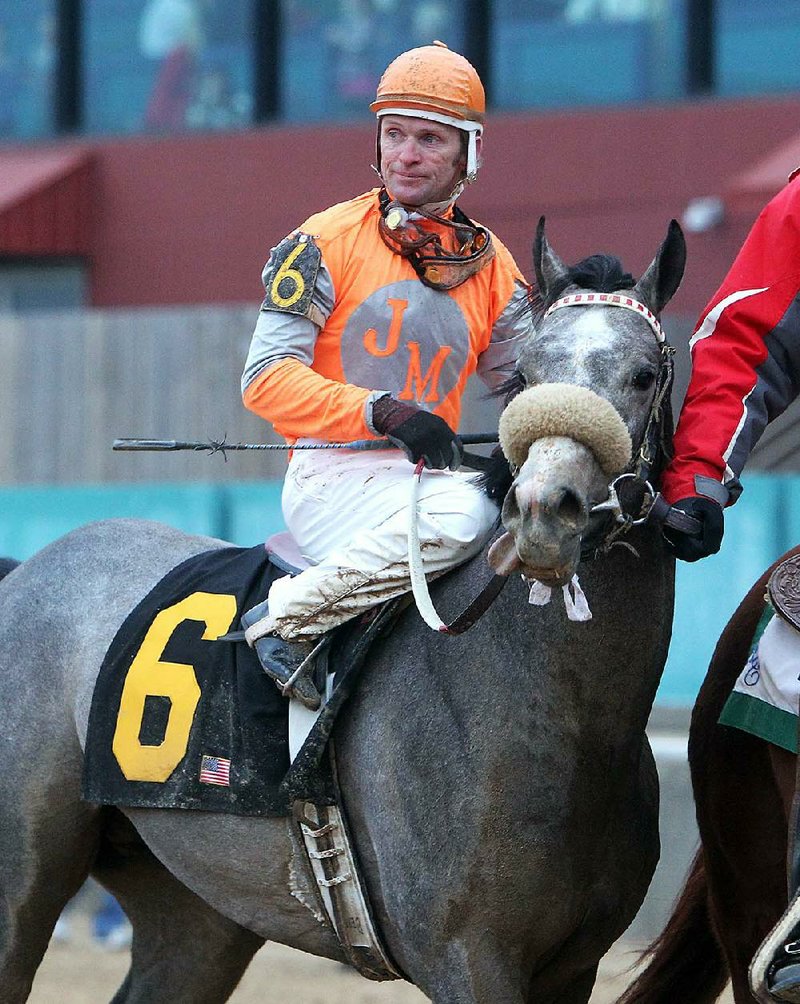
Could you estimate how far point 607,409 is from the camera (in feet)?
10.7

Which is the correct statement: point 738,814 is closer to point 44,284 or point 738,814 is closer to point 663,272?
point 663,272

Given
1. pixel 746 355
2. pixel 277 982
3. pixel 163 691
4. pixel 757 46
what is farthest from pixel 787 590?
pixel 757 46

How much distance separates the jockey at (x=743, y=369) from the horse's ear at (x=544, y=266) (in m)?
0.37

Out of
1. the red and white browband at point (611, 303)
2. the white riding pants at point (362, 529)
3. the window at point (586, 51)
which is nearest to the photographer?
the red and white browband at point (611, 303)

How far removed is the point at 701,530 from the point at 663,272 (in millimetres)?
571

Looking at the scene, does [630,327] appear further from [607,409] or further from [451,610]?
[451,610]

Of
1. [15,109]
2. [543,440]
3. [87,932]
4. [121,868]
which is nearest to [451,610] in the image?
[543,440]

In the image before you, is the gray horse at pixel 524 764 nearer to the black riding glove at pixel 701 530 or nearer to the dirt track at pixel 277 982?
the black riding glove at pixel 701 530

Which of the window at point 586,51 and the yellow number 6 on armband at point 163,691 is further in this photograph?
the window at point 586,51

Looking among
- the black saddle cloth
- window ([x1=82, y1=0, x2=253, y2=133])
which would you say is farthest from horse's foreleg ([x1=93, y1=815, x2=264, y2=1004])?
window ([x1=82, y1=0, x2=253, y2=133])

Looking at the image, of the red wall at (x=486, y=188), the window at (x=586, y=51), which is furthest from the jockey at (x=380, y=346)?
the window at (x=586, y=51)

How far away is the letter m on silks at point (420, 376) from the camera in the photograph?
4141mm

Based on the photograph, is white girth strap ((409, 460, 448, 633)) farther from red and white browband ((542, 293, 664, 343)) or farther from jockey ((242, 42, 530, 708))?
red and white browband ((542, 293, 664, 343))

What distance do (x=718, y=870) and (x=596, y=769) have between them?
601 mm
